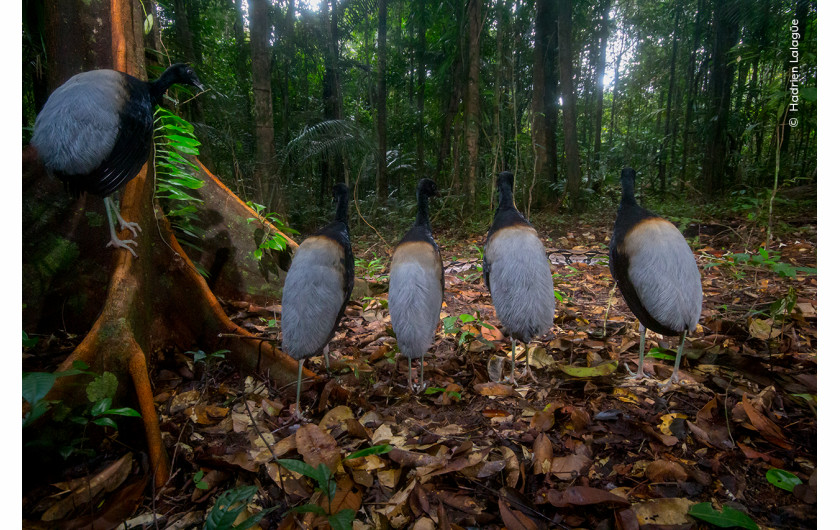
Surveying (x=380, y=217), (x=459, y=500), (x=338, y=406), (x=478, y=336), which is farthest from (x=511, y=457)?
(x=380, y=217)

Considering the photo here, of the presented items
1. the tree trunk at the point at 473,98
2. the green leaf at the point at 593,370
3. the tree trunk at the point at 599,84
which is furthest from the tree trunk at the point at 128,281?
the tree trunk at the point at 599,84

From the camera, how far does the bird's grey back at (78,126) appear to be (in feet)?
5.02

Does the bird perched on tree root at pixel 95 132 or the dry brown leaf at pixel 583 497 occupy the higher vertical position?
the bird perched on tree root at pixel 95 132

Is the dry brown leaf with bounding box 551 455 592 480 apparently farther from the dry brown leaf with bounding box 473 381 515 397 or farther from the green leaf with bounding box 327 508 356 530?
the green leaf with bounding box 327 508 356 530

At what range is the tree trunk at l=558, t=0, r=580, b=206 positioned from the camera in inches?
295

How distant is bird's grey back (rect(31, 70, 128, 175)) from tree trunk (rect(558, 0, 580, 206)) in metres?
7.27

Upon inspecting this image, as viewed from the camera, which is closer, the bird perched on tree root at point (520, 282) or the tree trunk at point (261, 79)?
the bird perched on tree root at point (520, 282)

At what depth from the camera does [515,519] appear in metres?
1.29

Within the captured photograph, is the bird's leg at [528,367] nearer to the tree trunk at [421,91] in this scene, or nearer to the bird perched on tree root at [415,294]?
the bird perched on tree root at [415,294]

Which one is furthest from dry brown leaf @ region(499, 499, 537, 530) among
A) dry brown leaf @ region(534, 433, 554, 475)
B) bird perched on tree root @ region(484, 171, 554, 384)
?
bird perched on tree root @ region(484, 171, 554, 384)

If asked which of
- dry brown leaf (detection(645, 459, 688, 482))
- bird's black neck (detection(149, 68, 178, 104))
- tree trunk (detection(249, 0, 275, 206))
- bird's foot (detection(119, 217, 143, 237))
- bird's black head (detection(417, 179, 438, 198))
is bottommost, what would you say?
dry brown leaf (detection(645, 459, 688, 482))

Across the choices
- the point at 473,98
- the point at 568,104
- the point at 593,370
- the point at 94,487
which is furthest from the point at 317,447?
the point at 568,104

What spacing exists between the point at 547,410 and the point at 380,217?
7.14 metres

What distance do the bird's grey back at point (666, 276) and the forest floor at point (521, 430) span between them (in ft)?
1.08
